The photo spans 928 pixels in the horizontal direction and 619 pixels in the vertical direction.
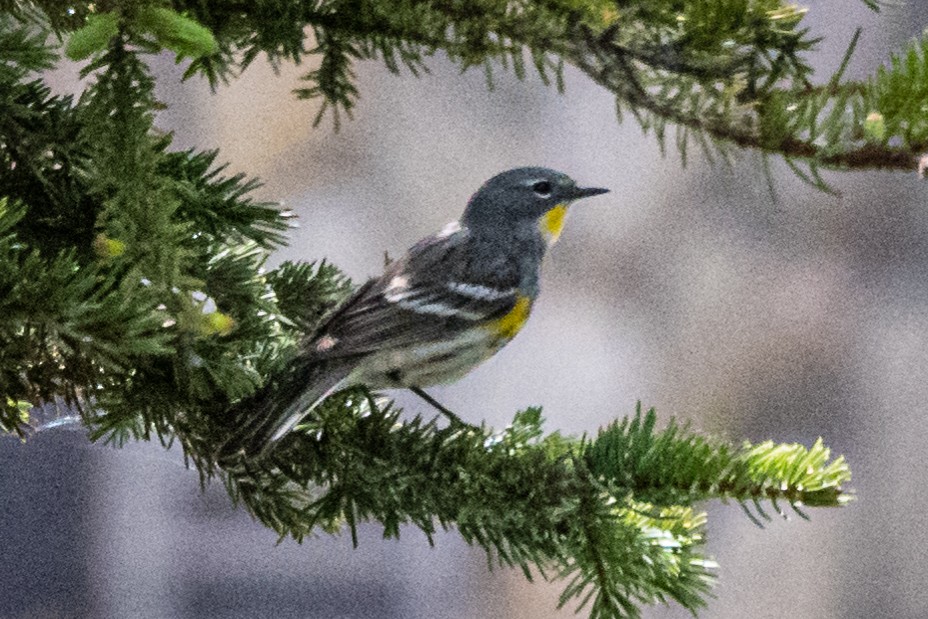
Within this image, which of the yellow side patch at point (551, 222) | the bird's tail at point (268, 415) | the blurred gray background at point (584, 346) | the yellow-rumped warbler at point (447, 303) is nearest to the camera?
the bird's tail at point (268, 415)

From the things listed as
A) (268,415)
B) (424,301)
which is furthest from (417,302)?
(268,415)

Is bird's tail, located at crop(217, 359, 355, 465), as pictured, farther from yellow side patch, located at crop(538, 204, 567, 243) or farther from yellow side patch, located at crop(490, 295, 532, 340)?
yellow side patch, located at crop(538, 204, 567, 243)

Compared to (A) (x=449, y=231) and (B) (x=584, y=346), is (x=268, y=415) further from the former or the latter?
(B) (x=584, y=346)

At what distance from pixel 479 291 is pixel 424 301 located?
2.1 inches

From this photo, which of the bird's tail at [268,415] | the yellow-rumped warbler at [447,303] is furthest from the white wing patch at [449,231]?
the bird's tail at [268,415]

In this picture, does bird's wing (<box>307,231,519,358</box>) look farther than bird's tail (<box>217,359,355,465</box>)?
Yes

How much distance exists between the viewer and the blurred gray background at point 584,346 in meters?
1.11

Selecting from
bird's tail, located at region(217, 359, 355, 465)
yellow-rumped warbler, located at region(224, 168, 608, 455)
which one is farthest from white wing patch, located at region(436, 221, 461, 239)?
bird's tail, located at region(217, 359, 355, 465)

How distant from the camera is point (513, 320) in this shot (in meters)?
0.80

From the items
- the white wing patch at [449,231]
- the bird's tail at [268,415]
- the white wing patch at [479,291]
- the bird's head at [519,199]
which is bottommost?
the white wing patch at [479,291]

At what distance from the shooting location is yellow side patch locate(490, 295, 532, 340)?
0.79 m

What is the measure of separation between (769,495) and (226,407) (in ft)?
0.93

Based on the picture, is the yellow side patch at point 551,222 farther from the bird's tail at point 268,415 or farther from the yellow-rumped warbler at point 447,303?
the bird's tail at point 268,415

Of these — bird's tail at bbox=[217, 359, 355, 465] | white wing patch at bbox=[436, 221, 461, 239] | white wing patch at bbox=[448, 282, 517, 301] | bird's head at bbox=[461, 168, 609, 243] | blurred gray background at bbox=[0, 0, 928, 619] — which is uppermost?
bird's head at bbox=[461, 168, 609, 243]
